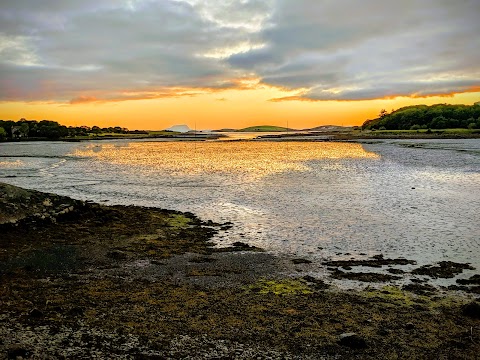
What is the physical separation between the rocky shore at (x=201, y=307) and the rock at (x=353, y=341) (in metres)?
0.02

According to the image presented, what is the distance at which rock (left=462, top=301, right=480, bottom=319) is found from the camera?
344 inches

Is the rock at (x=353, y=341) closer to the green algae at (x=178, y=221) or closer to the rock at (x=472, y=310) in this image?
the rock at (x=472, y=310)

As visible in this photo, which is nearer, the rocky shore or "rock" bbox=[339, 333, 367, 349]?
the rocky shore

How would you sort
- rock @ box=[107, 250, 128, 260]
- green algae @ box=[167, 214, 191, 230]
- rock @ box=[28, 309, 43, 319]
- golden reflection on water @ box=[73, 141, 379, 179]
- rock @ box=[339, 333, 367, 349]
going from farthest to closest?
golden reflection on water @ box=[73, 141, 379, 179]
green algae @ box=[167, 214, 191, 230]
rock @ box=[107, 250, 128, 260]
rock @ box=[28, 309, 43, 319]
rock @ box=[339, 333, 367, 349]

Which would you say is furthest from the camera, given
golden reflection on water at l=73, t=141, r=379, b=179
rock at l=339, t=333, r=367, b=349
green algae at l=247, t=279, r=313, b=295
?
golden reflection on water at l=73, t=141, r=379, b=179

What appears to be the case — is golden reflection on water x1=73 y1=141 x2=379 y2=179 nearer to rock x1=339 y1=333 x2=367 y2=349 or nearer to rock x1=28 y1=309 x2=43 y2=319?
rock x1=28 y1=309 x2=43 y2=319

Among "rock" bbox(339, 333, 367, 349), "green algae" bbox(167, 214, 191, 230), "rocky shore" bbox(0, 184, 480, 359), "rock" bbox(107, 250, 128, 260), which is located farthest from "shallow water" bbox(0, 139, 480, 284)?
"rock" bbox(339, 333, 367, 349)

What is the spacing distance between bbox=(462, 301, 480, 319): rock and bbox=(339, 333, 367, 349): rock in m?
2.83

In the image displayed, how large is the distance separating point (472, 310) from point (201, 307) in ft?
18.5

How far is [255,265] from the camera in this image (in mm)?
12688

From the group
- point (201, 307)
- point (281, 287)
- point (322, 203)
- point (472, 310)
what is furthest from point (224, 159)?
point (472, 310)

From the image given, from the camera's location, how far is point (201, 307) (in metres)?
9.09

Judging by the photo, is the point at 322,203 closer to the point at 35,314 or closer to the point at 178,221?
→ the point at 178,221

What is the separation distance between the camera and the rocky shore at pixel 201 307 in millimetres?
7273
